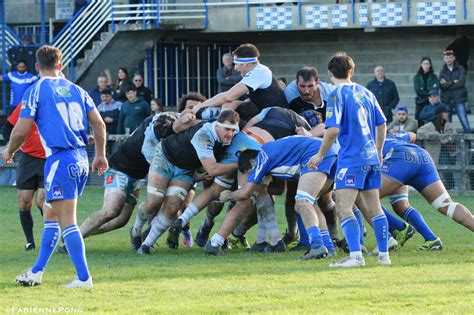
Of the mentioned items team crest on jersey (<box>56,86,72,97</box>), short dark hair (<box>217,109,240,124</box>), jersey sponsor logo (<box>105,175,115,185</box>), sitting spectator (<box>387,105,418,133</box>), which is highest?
team crest on jersey (<box>56,86,72,97</box>)

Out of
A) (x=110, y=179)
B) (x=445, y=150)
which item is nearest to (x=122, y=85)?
(x=445, y=150)

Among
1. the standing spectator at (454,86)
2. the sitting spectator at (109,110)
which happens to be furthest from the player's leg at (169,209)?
the sitting spectator at (109,110)

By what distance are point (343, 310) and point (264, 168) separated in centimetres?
379

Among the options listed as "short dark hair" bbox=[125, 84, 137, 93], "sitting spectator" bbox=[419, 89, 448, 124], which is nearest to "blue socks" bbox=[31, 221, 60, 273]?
"sitting spectator" bbox=[419, 89, 448, 124]

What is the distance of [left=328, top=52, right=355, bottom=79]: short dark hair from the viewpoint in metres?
10.7

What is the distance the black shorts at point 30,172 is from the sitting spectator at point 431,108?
973cm

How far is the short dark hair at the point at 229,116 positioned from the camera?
1214cm

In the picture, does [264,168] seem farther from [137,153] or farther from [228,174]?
[137,153]

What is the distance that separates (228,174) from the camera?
41.1 feet

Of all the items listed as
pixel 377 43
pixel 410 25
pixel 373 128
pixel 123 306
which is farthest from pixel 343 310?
pixel 377 43

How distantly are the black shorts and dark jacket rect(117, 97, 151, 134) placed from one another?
923 cm

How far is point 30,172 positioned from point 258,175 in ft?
9.58

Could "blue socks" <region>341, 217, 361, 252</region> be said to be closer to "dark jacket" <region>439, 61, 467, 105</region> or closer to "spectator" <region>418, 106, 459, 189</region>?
"spectator" <region>418, 106, 459, 189</region>

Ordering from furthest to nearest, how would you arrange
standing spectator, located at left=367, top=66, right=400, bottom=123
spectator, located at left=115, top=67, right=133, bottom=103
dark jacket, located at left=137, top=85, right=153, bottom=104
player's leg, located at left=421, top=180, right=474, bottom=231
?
spectator, located at left=115, top=67, right=133, bottom=103, dark jacket, located at left=137, top=85, right=153, bottom=104, standing spectator, located at left=367, top=66, right=400, bottom=123, player's leg, located at left=421, top=180, right=474, bottom=231
